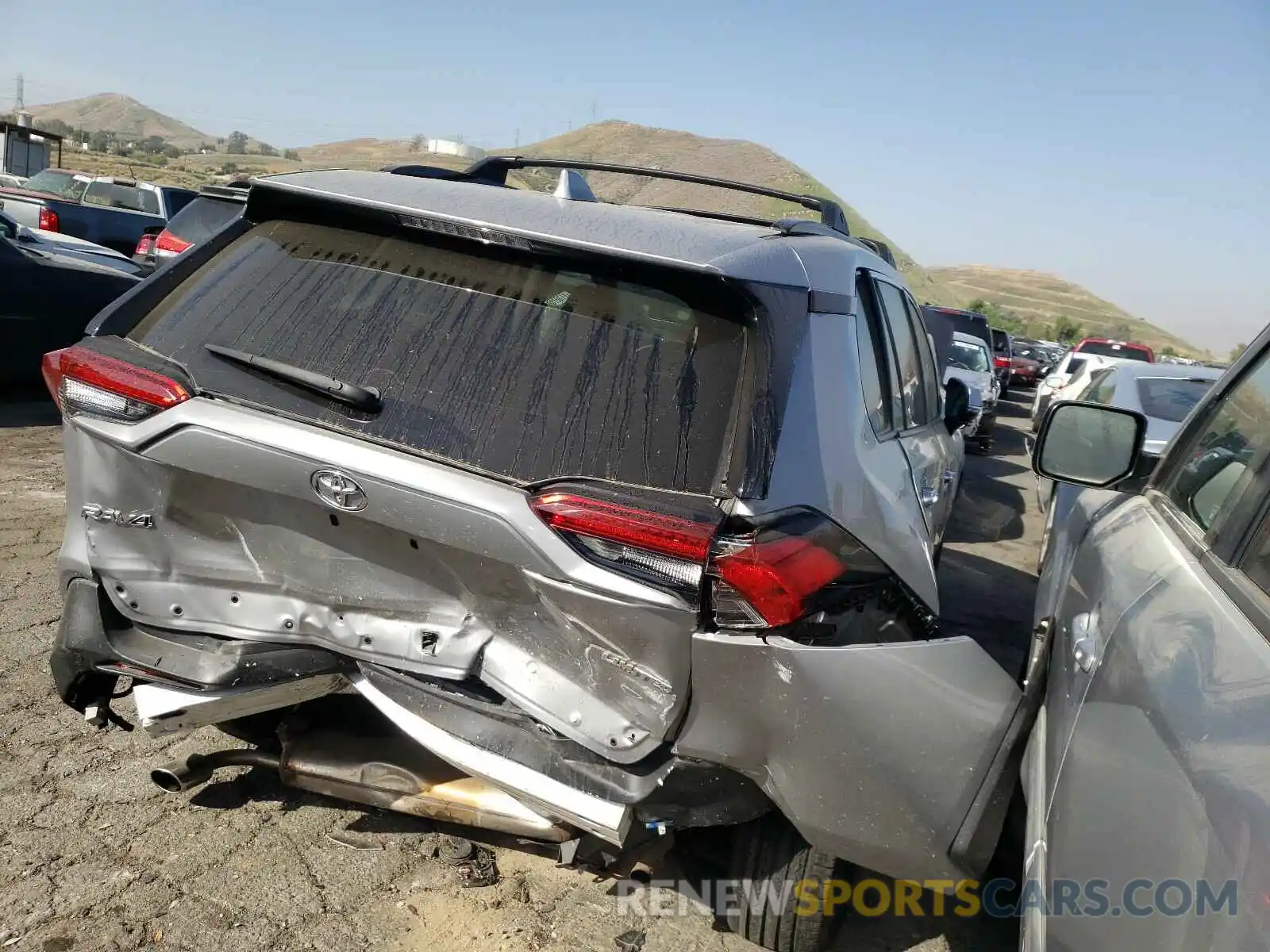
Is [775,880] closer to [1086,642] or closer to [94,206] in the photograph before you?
[1086,642]

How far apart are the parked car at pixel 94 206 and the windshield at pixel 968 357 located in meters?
13.7

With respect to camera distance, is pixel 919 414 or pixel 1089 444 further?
pixel 919 414

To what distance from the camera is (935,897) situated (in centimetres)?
323

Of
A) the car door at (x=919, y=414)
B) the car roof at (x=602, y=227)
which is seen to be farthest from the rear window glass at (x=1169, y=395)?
the car roof at (x=602, y=227)

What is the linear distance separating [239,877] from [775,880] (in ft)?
4.86

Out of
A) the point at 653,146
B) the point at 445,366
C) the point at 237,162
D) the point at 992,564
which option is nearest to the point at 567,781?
the point at 445,366

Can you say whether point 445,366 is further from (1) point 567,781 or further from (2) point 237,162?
(2) point 237,162

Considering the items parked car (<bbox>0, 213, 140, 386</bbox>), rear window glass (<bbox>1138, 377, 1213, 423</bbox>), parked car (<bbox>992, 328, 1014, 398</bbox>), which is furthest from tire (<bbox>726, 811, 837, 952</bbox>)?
parked car (<bbox>992, 328, 1014, 398</bbox>)

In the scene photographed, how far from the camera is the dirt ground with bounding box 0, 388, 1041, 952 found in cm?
269

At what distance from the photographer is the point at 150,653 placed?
266 cm

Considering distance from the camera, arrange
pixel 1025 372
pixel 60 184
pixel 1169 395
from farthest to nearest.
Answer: pixel 1025 372, pixel 60 184, pixel 1169 395

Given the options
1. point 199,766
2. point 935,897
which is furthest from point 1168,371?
point 199,766

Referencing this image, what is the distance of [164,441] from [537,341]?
93 cm

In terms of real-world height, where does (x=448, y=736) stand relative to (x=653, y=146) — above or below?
below
